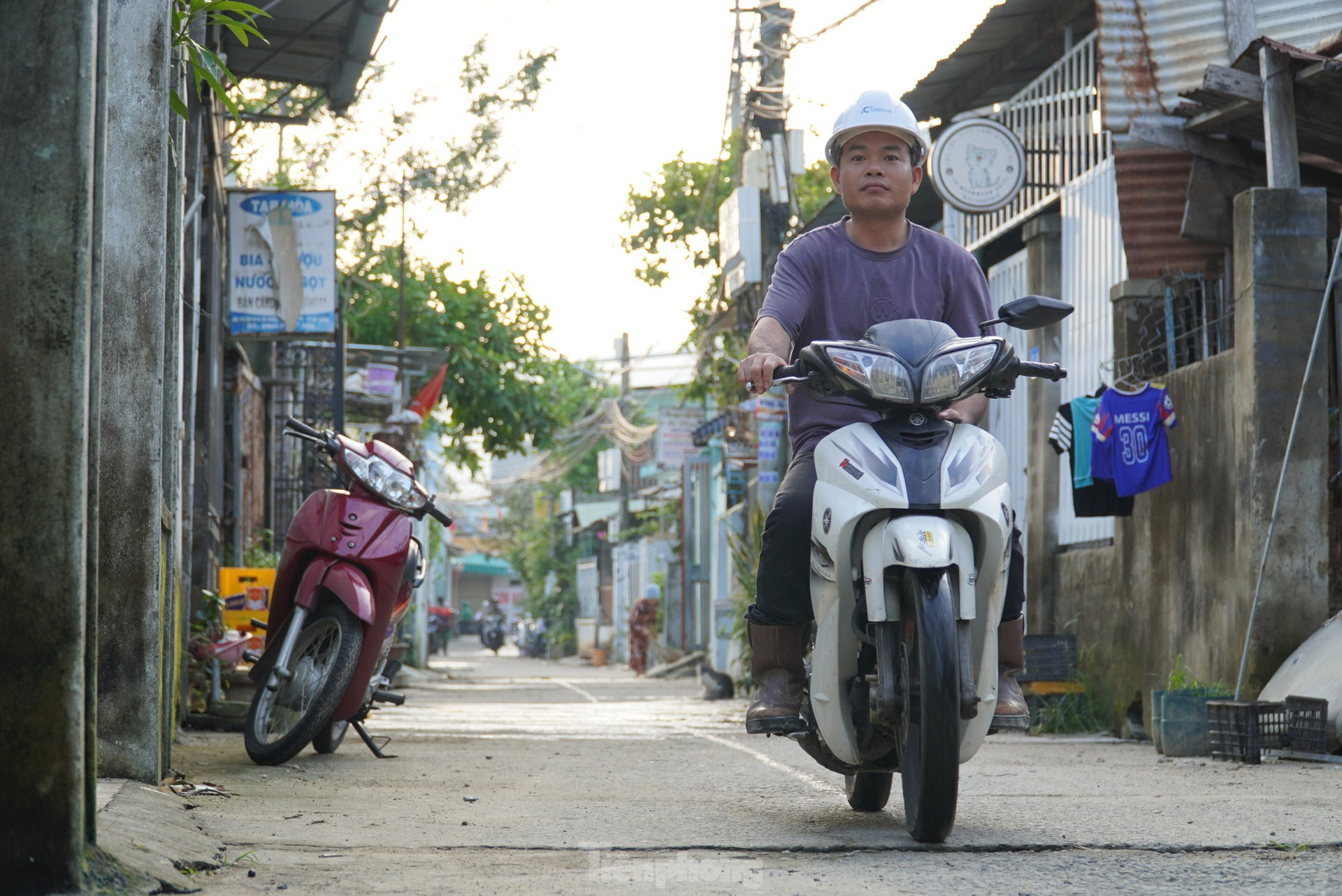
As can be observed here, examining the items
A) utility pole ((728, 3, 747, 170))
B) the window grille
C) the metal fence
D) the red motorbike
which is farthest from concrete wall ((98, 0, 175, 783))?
utility pole ((728, 3, 747, 170))

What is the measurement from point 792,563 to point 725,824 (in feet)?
2.48

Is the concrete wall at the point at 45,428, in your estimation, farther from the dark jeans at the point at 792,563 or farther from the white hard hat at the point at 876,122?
the white hard hat at the point at 876,122

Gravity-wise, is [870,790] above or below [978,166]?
below

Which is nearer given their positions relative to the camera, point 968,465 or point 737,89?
point 968,465

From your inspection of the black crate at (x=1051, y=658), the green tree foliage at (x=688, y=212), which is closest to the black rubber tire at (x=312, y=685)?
the black crate at (x=1051, y=658)

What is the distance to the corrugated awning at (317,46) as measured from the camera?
946 cm

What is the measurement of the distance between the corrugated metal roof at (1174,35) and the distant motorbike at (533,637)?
126 feet

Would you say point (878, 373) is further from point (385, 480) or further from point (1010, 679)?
point (385, 480)

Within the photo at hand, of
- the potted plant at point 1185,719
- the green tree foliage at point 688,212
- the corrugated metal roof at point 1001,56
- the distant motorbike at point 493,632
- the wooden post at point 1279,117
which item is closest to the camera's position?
the potted plant at point 1185,719

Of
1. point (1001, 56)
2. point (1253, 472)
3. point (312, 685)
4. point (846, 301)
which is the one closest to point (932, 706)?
point (846, 301)

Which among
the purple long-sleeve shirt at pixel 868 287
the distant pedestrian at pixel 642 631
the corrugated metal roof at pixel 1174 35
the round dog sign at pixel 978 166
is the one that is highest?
the corrugated metal roof at pixel 1174 35

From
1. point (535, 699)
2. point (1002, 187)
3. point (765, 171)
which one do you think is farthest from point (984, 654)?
point (765, 171)

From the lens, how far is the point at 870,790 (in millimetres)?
4402

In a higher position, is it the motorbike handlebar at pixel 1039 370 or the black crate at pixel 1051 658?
the motorbike handlebar at pixel 1039 370
